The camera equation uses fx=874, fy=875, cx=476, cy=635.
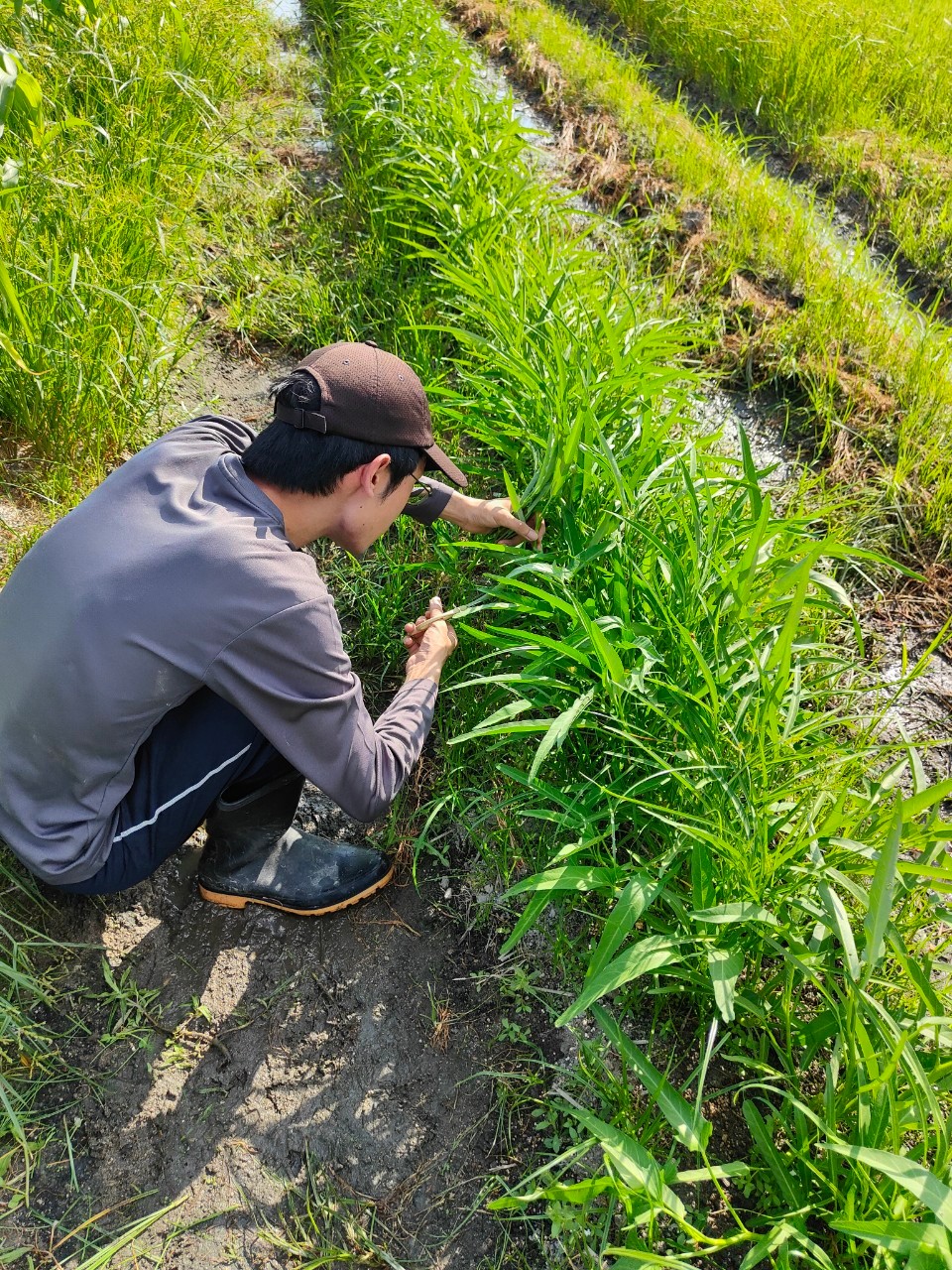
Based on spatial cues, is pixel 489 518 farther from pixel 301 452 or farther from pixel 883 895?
pixel 883 895

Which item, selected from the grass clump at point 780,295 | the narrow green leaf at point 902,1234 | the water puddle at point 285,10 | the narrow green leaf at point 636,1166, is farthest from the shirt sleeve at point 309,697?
the water puddle at point 285,10

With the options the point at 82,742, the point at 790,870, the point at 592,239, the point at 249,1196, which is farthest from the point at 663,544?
the point at 592,239

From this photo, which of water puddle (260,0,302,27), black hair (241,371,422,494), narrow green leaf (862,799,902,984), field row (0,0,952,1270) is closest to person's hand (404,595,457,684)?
field row (0,0,952,1270)

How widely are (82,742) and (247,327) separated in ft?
7.23

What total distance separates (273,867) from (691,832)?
907 mm

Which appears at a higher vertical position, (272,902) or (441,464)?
(441,464)

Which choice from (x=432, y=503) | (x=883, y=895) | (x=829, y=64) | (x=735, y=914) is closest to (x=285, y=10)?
(x=829, y=64)

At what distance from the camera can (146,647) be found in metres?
1.35

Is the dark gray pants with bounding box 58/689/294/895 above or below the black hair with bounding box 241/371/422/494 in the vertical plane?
below

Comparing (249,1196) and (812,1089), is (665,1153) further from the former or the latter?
(249,1196)

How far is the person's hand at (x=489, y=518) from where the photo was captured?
1.93 meters

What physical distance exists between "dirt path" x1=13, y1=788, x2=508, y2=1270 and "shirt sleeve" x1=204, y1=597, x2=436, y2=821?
39 centimetres

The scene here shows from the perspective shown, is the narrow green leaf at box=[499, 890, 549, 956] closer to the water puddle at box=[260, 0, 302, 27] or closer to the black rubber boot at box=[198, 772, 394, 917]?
the black rubber boot at box=[198, 772, 394, 917]

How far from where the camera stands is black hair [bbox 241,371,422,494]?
1.48m
